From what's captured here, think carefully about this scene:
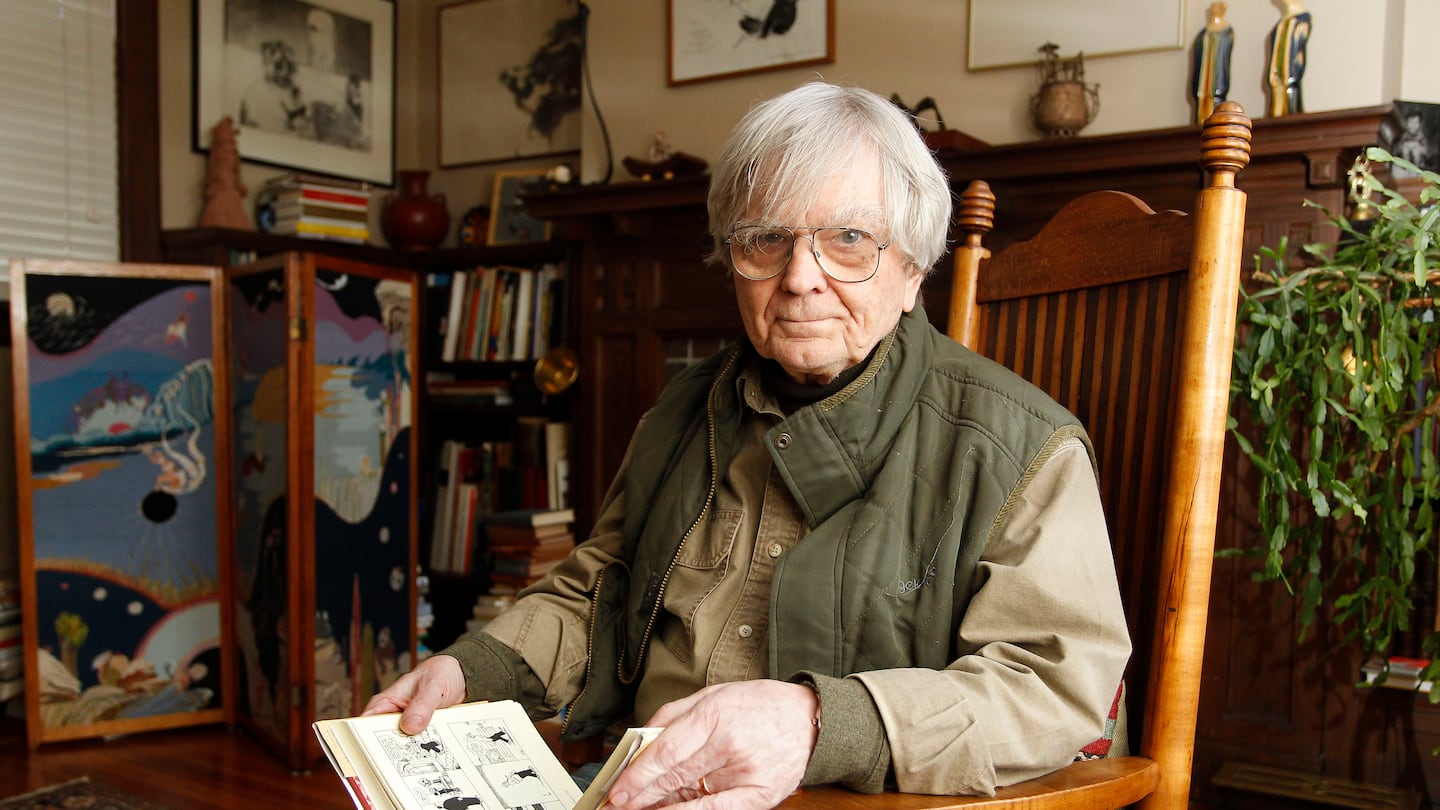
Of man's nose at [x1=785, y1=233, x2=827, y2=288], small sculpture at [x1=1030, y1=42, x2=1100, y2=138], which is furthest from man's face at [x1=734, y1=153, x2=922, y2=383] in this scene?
small sculpture at [x1=1030, y1=42, x2=1100, y2=138]

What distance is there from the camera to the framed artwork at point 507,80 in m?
4.20

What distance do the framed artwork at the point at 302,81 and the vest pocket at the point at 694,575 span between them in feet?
11.2

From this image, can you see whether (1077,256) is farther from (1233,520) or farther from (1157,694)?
(1233,520)

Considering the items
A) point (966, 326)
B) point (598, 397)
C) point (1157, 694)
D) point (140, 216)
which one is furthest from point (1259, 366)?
point (140, 216)

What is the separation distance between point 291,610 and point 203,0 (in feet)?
7.90

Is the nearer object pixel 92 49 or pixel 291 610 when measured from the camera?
pixel 291 610

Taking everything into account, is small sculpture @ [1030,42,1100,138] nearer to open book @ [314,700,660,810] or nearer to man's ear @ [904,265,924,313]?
man's ear @ [904,265,924,313]

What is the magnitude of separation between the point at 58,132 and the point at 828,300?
132 inches

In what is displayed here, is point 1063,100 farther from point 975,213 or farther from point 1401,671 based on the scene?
point 1401,671

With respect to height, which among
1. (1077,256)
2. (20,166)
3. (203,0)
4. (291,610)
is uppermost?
(203,0)

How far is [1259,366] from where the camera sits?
189 centimetres

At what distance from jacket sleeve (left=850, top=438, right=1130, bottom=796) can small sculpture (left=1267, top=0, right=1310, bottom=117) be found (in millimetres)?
1847

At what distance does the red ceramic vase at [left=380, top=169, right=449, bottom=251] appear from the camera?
4.31 m

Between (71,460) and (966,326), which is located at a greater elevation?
(966,326)
